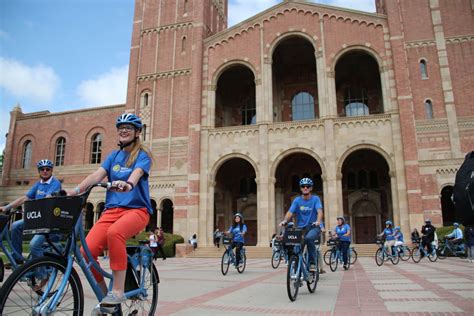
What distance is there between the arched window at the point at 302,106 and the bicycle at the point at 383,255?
1633 centimetres

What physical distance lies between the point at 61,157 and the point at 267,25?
21.1 metres

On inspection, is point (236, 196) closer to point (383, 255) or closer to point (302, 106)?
point (302, 106)

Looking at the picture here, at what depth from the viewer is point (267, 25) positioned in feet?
87.1

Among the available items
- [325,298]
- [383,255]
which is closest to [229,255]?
[325,298]

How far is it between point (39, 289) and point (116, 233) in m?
0.76

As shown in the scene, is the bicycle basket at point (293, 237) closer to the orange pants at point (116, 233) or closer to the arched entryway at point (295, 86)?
the orange pants at point (116, 233)

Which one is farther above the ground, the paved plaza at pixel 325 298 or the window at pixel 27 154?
the window at pixel 27 154

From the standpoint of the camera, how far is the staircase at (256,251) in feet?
69.1

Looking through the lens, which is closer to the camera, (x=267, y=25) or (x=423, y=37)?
(x=423, y=37)

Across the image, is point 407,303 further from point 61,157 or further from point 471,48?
point 61,157

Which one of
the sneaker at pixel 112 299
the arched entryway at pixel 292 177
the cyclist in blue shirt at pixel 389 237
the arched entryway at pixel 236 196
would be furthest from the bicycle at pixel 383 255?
the arched entryway at pixel 236 196

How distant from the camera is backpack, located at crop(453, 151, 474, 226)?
3.79 m

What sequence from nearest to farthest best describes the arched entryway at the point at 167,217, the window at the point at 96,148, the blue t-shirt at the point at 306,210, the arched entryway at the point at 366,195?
1. the blue t-shirt at the point at 306,210
2. the arched entryway at the point at 366,195
3. the arched entryway at the point at 167,217
4. the window at the point at 96,148

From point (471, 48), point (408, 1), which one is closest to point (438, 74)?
point (471, 48)
